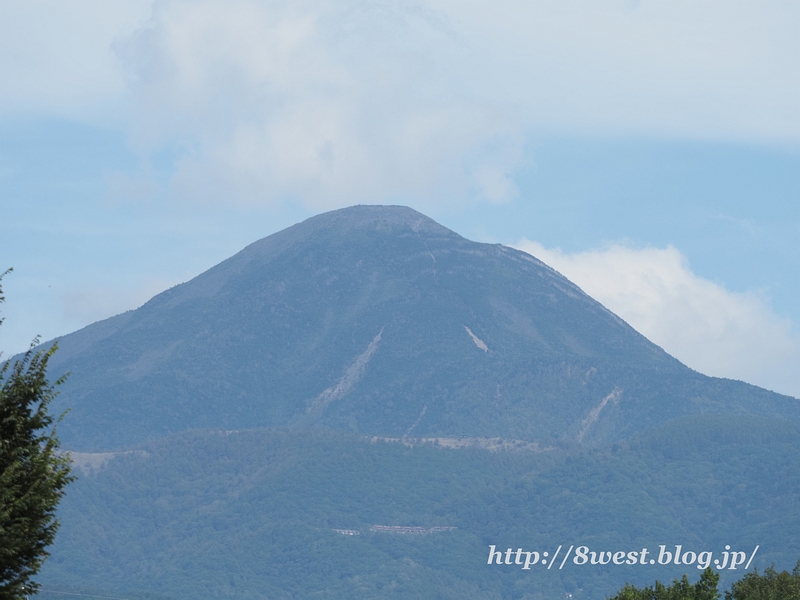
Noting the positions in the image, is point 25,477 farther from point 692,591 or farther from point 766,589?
point 766,589

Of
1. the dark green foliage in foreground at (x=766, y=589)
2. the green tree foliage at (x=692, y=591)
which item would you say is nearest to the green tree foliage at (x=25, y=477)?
the green tree foliage at (x=692, y=591)

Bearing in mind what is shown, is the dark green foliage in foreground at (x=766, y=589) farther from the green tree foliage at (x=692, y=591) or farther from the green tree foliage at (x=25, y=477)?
the green tree foliage at (x=25, y=477)

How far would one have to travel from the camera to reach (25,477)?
34656 mm

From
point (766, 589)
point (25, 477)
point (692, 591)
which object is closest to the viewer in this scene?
point (25, 477)

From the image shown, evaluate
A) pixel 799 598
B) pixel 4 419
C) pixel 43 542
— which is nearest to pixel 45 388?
pixel 4 419

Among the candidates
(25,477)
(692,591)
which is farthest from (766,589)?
(25,477)

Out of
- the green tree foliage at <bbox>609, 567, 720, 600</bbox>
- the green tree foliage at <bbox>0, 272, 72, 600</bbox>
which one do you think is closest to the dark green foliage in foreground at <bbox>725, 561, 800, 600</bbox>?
the green tree foliage at <bbox>609, 567, 720, 600</bbox>

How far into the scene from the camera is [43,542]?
121 feet

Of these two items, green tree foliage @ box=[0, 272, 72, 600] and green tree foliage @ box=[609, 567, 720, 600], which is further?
green tree foliage @ box=[609, 567, 720, 600]

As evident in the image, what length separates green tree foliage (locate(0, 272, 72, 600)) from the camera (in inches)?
1330

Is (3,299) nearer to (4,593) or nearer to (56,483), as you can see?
(56,483)

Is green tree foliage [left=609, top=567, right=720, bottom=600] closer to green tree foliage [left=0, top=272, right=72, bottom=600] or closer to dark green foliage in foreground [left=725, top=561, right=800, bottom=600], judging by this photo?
dark green foliage in foreground [left=725, top=561, right=800, bottom=600]

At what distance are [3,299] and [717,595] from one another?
5833 centimetres

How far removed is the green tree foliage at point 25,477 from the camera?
33.8 metres
